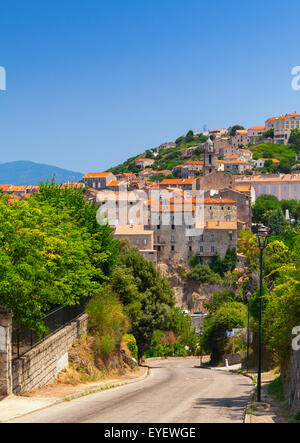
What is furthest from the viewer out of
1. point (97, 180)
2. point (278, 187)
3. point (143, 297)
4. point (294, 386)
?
point (278, 187)

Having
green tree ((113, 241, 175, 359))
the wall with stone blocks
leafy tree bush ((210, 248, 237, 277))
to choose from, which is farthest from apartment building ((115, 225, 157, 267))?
the wall with stone blocks

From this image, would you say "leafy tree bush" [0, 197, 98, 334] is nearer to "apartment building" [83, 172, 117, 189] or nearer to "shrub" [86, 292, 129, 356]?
"shrub" [86, 292, 129, 356]

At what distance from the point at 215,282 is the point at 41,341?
3101 inches

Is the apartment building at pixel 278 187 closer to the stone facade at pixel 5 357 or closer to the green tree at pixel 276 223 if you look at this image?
the green tree at pixel 276 223

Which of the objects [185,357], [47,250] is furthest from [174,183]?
[47,250]

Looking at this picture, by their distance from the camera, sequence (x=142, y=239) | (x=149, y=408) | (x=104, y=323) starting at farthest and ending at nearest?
1. (x=142, y=239)
2. (x=104, y=323)
3. (x=149, y=408)

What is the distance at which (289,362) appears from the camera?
21.4m

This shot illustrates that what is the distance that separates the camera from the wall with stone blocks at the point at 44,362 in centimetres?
2045

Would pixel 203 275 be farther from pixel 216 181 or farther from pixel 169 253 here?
pixel 216 181

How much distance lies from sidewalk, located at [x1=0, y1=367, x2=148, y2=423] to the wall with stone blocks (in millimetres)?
367

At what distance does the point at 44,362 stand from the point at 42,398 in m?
3.44

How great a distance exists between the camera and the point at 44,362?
23.3m

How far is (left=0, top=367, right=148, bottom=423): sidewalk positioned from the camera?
17.2 meters

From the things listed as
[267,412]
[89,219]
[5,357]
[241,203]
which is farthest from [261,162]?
[5,357]
